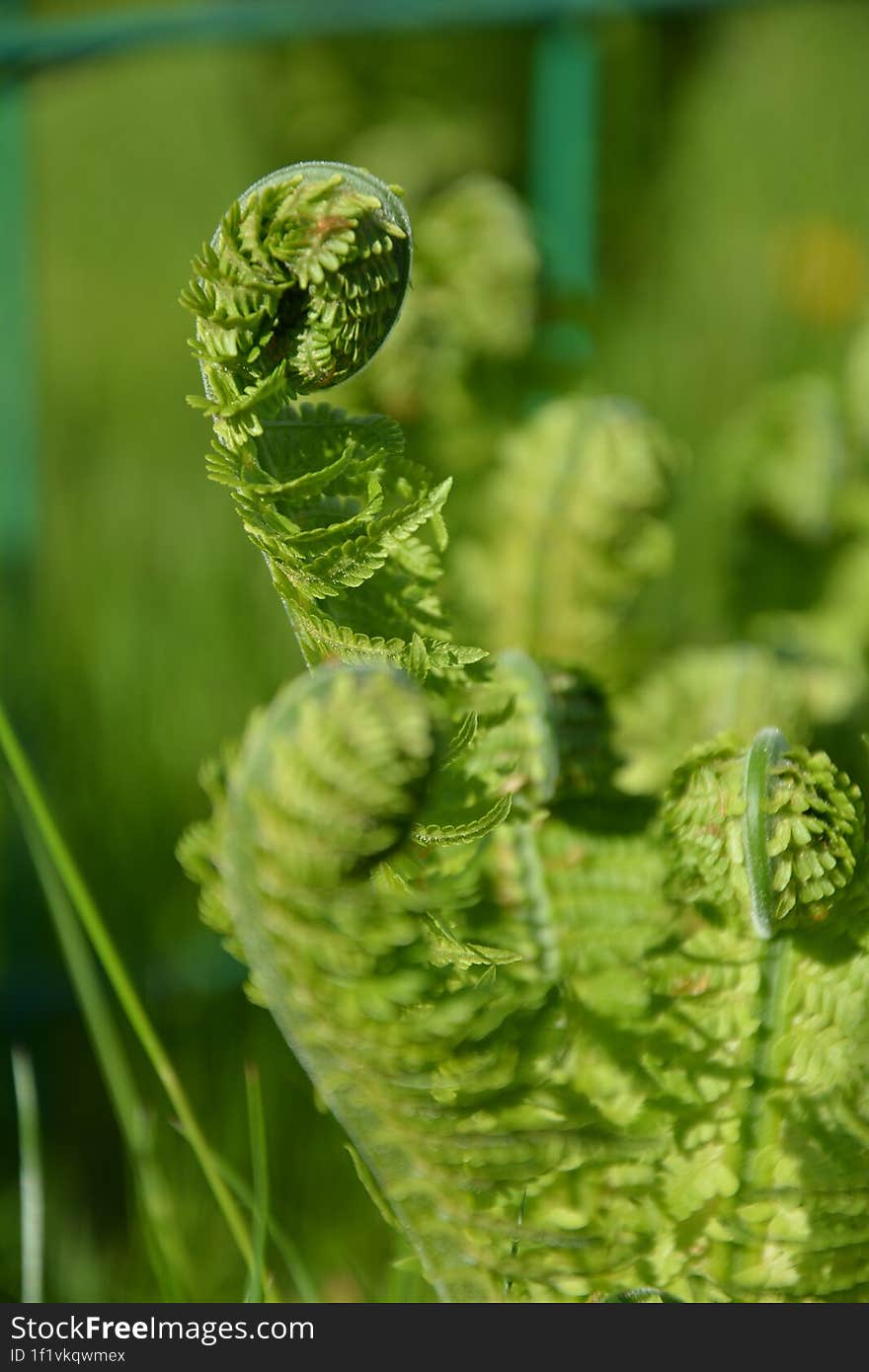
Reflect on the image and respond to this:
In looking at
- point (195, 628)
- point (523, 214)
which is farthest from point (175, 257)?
point (523, 214)

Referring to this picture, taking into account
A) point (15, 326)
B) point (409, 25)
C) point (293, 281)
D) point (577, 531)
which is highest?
point (409, 25)

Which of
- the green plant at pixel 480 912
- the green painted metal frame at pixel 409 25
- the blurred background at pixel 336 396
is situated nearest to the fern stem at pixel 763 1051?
the green plant at pixel 480 912

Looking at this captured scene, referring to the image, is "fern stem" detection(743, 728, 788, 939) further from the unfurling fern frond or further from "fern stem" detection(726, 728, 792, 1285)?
the unfurling fern frond

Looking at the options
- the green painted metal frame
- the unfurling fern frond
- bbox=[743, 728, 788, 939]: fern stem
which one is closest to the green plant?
bbox=[743, 728, 788, 939]: fern stem

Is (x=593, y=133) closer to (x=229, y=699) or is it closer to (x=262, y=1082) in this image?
(x=229, y=699)

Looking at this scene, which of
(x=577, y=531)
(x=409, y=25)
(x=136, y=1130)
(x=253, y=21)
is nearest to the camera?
(x=136, y=1130)

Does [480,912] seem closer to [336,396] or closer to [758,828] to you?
[758,828]

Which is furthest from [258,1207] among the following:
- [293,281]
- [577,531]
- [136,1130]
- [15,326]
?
[15,326]
